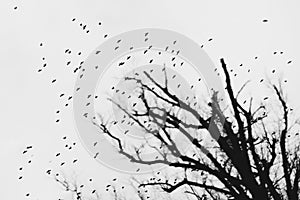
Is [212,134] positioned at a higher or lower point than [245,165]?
higher

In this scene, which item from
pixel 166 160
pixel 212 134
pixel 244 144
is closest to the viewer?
pixel 244 144

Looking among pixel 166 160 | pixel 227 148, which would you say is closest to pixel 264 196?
pixel 227 148

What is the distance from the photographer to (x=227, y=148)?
9.58m

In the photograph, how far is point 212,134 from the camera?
10.0 meters

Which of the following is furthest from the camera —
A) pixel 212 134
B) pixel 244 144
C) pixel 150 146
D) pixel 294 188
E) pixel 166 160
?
pixel 150 146

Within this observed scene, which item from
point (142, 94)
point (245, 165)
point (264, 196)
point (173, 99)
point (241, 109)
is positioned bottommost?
point (264, 196)

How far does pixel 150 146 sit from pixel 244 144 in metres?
4.41

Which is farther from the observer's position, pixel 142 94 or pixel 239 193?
pixel 142 94

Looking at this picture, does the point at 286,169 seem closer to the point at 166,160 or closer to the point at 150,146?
the point at 166,160

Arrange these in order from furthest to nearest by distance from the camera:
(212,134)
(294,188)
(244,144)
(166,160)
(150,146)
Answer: (150,146)
(166,160)
(212,134)
(294,188)
(244,144)

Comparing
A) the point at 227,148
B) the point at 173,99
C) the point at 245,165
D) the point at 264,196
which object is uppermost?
the point at 173,99

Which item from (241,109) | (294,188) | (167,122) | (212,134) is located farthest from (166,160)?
(294,188)

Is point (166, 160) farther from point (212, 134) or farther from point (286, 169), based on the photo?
point (286, 169)

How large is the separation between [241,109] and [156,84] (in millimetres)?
2928
